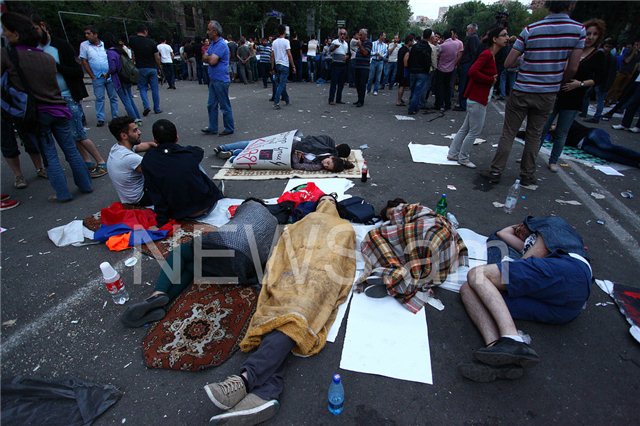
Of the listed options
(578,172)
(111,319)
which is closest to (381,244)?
(111,319)

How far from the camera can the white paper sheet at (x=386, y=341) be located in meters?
2.15

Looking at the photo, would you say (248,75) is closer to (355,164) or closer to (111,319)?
(355,164)

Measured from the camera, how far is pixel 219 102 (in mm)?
6684

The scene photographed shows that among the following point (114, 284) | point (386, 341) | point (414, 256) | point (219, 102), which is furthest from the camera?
point (219, 102)

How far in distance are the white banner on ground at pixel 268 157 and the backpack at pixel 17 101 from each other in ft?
8.20

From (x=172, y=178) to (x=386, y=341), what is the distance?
8.80 feet

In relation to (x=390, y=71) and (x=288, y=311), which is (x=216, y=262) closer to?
(x=288, y=311)

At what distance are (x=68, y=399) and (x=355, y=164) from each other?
15.0ft

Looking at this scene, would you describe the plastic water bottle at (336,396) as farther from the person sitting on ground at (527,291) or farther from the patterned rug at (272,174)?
the patterned rug at (272,174)

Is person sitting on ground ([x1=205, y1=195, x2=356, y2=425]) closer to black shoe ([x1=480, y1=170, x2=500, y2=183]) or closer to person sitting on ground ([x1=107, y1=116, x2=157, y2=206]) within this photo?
person sitting on ground ([x1=107, y1=116, x2=157, y2=206])

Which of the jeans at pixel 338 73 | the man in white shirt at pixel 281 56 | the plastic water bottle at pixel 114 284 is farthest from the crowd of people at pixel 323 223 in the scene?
the jeans at pixel 338 73

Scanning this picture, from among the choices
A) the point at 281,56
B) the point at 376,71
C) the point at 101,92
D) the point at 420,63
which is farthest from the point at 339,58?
the point at 101,92

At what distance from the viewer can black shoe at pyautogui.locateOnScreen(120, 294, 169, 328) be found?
2.38 meters

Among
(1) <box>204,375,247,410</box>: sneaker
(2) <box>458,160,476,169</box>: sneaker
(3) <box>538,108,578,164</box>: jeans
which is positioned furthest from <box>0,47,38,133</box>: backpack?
(3) <box>538,108,578,164</box>: jeans
